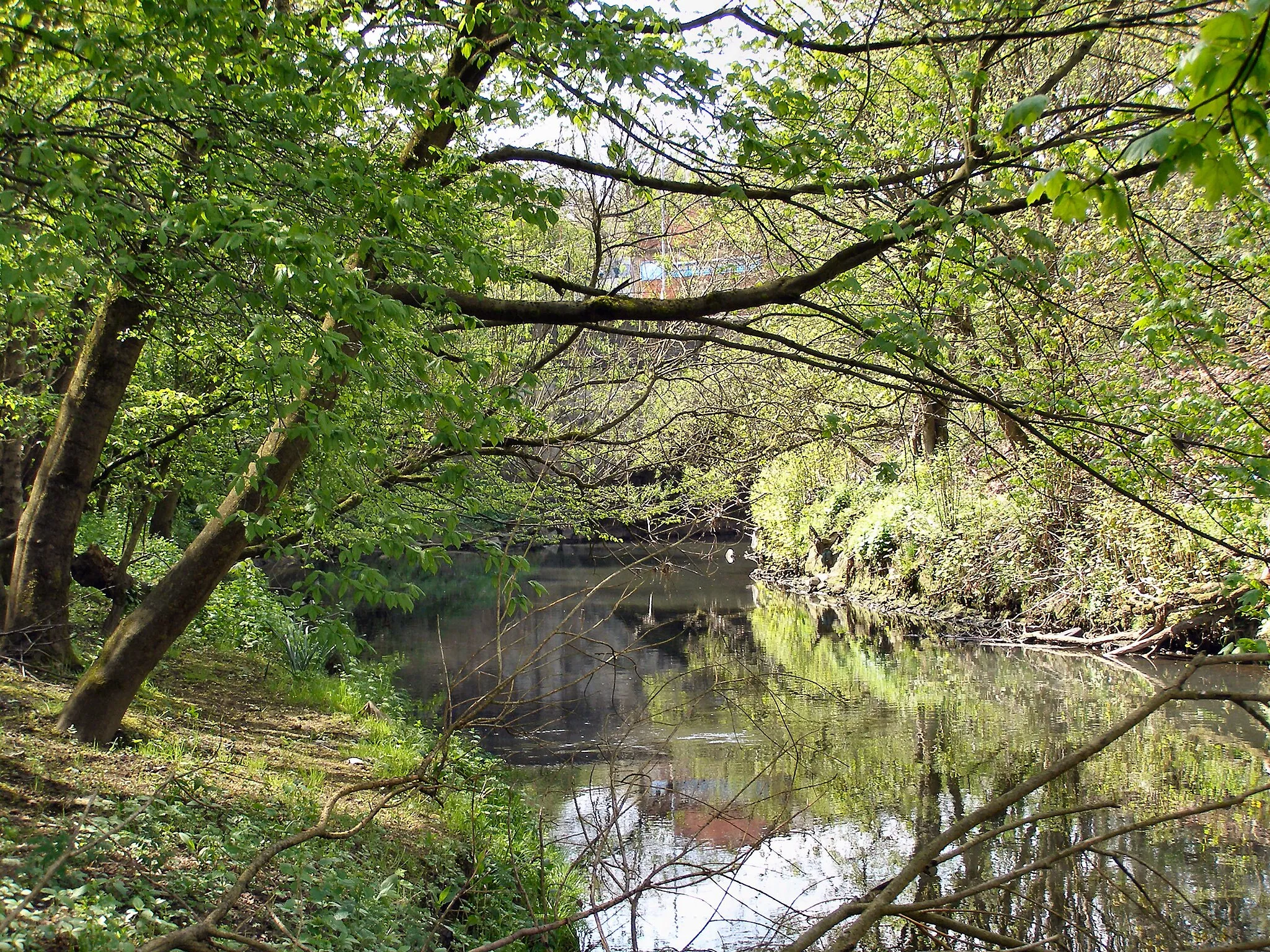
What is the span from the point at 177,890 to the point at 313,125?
3.28 m

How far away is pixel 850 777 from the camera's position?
8805 mm

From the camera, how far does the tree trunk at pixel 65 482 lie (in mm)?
5949

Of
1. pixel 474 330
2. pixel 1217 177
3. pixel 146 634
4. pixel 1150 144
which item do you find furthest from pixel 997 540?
pixel 1150 144

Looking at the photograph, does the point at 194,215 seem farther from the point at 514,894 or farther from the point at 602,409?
the point at 602,409

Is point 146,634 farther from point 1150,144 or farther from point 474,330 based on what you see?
point 1150,144

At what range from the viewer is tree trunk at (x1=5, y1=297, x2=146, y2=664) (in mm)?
5949

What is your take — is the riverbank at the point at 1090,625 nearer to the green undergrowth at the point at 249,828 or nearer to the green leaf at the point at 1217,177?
the green undergrowth at the point at 249,828

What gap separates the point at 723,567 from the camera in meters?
28.7

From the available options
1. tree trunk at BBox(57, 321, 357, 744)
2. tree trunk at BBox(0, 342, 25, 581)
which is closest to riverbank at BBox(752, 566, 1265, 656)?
tree trunk at BBox(57, 321, 357, 744)

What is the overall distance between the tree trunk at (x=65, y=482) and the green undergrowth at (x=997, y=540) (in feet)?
21.6

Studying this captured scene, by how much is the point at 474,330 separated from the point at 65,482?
3.32 metres

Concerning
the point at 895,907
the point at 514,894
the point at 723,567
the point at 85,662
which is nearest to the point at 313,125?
the point at 895,907

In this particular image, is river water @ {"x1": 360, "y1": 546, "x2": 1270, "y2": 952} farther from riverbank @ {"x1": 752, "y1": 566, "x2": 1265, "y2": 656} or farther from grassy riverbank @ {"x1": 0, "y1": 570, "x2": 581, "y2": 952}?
grassy riverbank @ {"x1": 0, "y1": 570, "x2": 581, "y2": 952}

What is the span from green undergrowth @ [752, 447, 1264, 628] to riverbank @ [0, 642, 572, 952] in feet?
16.2
